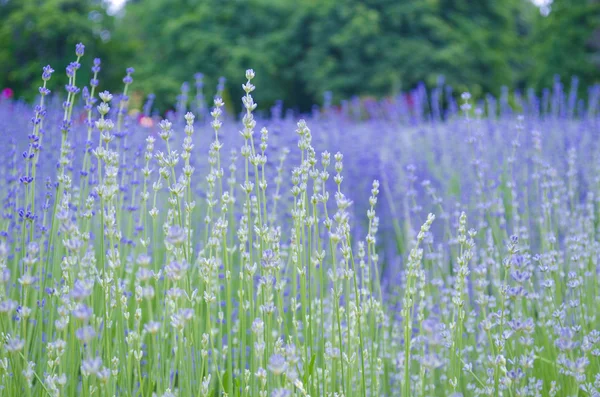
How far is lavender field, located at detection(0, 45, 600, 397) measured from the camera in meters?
1.54

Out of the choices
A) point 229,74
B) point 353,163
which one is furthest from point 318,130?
point 229,74

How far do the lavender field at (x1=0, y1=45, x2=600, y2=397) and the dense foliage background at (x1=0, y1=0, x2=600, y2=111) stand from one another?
37.7 feet

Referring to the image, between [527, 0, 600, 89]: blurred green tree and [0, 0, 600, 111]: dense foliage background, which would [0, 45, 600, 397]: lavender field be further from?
[527, 0, 600, 89]: blurred green tree

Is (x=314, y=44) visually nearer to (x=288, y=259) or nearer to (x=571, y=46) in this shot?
(x=571, y=46)

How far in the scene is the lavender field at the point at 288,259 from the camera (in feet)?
5.05

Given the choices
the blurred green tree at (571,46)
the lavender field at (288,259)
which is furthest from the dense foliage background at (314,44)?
the lavender field at (288,259)

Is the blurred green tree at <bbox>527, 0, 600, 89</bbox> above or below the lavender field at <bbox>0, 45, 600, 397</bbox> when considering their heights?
above

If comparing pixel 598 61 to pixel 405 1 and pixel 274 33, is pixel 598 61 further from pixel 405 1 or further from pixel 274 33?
pixel 274 33

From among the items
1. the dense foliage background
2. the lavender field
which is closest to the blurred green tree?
the dense foliage background

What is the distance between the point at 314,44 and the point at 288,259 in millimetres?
17061

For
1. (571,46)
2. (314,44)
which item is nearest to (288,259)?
(314,44)

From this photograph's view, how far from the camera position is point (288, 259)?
272cm

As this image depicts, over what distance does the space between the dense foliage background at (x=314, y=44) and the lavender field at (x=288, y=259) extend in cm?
1148

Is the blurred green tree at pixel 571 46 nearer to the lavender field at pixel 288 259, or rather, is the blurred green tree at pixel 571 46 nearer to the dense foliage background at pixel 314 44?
the dense foliage background at pixel 314 44
